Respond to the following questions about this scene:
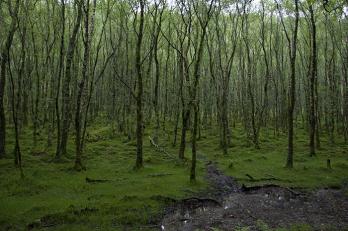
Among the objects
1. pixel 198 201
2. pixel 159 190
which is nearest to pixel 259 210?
pixel 198 201

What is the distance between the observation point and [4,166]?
1866cm

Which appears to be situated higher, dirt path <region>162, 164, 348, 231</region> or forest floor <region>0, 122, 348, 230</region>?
forest floor <region>0, 122, 348, 230</region>

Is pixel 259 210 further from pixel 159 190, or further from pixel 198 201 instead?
pixel 159 190

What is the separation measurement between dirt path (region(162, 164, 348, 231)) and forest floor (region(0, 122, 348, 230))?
0.04 m

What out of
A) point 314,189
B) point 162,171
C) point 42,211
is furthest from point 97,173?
point 314,189

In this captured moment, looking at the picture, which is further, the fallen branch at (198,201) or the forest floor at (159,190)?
the fallen branch at (198,201)

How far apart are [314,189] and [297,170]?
3.29 meters

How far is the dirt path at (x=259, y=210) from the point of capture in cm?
1205

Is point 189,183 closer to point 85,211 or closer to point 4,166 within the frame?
point 85,211

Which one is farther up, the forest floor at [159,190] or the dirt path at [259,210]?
the forest floor at [159,190]

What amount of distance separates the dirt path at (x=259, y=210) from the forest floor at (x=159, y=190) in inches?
1.4

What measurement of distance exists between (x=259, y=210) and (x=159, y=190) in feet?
13.9

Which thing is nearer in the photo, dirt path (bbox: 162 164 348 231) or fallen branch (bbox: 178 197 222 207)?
dirt path (bbox: 162 164 348 231)

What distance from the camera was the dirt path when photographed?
1205cm
